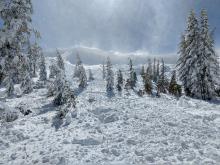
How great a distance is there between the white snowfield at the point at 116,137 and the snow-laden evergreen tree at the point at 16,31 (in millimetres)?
4305

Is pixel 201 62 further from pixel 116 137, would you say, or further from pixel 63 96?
pixel 116 137

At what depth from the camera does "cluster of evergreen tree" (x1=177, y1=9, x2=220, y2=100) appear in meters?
33.9

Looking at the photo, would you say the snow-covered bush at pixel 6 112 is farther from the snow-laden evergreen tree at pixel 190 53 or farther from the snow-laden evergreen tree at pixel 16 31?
the snow-laden evergreen tree at pixel 190 53

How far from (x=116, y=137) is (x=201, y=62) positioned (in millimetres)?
23085

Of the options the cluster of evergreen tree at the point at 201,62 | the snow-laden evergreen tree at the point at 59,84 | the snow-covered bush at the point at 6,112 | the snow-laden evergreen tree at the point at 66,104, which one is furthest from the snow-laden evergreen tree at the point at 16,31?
Answer: the cluster of evergreen tree at the point at 201,62

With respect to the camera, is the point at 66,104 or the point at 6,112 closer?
the point at 6,112

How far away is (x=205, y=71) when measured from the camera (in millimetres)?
34312

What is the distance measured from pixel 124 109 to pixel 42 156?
8.88 meters

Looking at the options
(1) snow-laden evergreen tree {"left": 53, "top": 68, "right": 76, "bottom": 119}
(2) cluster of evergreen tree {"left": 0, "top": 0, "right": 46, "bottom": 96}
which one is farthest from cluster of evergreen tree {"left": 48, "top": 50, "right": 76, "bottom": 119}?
(2) cluster of evergreen tree {"left": 0, "top": 0, "right": 46, "bottom": 96}

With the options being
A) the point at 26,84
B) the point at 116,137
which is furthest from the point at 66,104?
the point at 116,137

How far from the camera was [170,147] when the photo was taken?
13898 millimetres

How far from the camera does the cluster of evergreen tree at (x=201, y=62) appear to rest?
33.9 metres

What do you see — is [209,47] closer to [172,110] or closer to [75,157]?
[172,110]

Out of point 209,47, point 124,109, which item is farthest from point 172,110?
point 209,47
